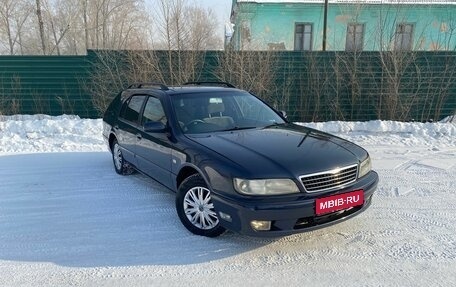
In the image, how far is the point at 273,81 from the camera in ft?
30.0

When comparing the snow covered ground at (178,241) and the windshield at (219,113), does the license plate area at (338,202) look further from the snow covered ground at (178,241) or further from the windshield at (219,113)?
the windshield at (219,113)

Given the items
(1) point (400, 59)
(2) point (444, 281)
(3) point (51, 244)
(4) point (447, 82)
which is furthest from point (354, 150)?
(4) point (447, 82)

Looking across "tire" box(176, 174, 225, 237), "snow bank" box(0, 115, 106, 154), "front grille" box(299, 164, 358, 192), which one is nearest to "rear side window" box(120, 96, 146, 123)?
"tire" box(176, 174, 225, 237)

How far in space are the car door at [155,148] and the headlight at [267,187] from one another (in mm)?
1178

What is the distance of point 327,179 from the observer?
290cm

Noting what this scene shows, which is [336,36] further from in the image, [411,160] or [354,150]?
[354,150]

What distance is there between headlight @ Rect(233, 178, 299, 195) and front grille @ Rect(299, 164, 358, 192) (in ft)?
0.39

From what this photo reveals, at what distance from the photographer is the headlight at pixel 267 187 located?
2766 millimetres

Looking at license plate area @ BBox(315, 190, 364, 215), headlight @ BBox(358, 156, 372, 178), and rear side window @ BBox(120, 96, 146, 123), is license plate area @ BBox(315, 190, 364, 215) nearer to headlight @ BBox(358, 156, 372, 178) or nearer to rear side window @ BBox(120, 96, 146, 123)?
headlight @ BBox(358, 156, 372, 178)

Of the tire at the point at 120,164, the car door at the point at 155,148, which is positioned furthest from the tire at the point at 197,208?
the tire at the point at 120,164

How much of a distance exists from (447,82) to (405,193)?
6313 millimetres

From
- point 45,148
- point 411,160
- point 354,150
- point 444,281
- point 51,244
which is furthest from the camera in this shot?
point 45,148

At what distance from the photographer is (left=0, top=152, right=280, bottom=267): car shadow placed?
9.73 feet

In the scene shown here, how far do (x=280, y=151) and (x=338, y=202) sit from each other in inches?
27.1
